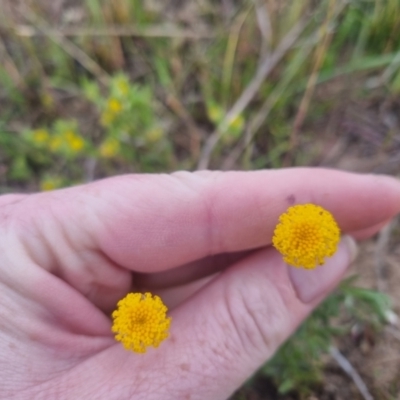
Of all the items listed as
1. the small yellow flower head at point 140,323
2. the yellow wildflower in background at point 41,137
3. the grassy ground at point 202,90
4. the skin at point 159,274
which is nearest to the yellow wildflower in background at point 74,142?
the grassy ground at point 202,90

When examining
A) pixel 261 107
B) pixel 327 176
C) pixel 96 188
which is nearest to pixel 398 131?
pixel 261 107

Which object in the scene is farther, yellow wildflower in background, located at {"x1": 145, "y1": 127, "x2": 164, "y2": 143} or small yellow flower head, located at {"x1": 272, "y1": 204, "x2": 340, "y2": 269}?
yellow wildflower in background, located at {"x1": 145, "y1": 127, "x2": 164, "y2": 143}

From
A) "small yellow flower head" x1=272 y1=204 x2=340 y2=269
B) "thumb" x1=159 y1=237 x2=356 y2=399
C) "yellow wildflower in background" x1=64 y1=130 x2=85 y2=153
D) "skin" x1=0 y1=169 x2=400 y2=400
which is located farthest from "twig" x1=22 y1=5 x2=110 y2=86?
"small yellow flower head" x1=272 y1=204 x2=340 y2=269

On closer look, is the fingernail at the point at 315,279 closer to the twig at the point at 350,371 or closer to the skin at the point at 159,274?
the skin at the point at 159,274

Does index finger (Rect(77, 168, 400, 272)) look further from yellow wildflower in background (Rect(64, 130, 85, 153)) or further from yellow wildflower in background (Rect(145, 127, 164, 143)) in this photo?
yellow wildflower in background (Rect(64, 130, 85, 153))

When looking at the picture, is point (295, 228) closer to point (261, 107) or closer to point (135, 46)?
point (261, 107)
